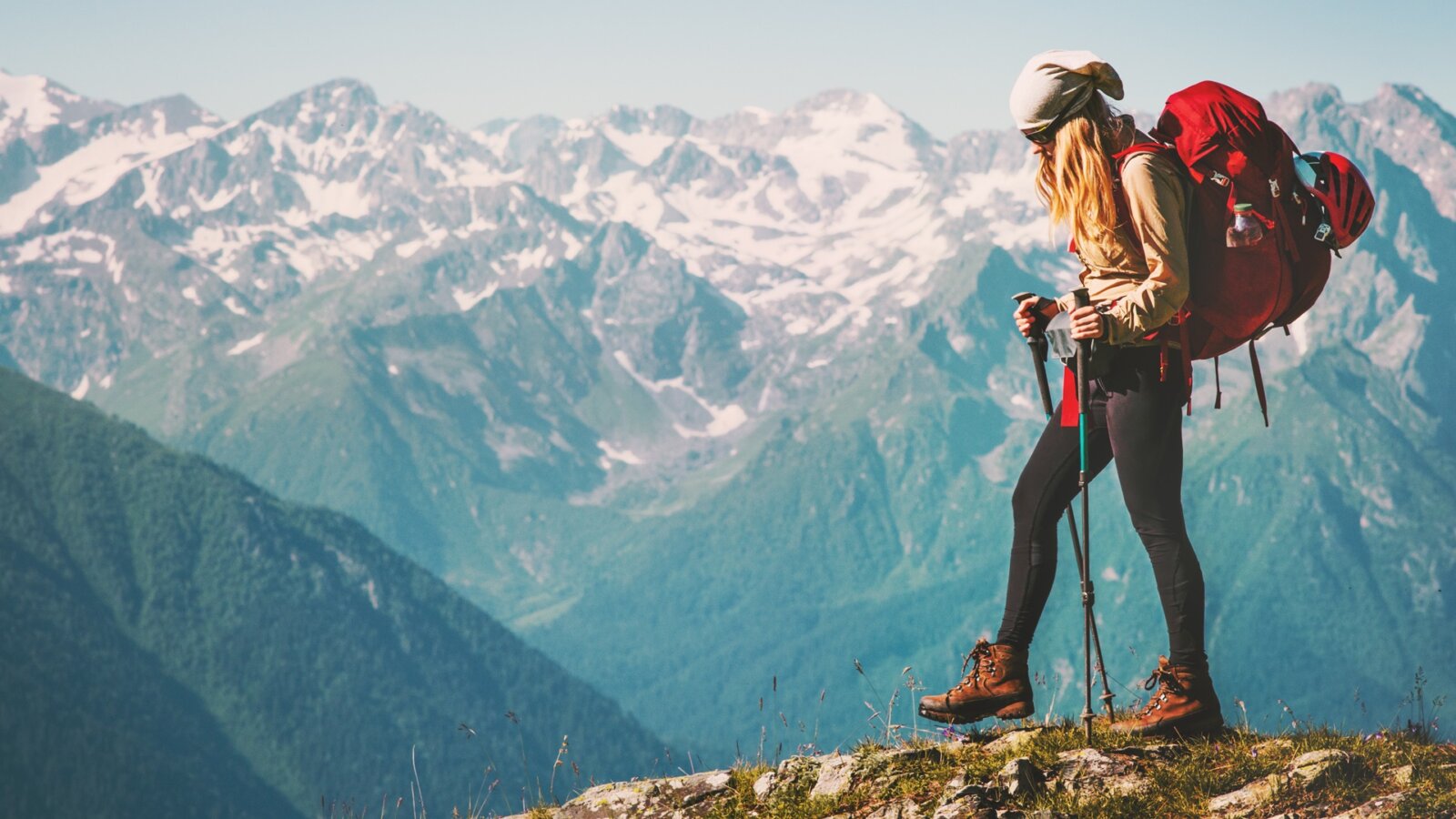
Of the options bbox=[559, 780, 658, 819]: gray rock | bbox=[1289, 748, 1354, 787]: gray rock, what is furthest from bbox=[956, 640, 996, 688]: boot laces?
bbox=[559, 780, 658, 819]: gray rock

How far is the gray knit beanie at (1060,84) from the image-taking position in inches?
358

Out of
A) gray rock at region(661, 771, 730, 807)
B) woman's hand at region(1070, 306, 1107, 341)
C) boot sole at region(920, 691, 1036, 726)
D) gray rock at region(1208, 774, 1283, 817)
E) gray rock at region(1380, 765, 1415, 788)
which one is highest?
woman's hand at region(1070, 306, 1107, 341)

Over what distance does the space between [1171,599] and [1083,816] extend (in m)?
1.70

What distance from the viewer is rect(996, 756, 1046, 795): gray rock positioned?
895 cm

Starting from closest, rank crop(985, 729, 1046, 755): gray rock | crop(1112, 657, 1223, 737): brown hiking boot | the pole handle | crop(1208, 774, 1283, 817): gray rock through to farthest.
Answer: crop(1208, 774, 1283, 817): gray rock → the pole handle → crop(1112, 657, 1223, 737): brown hiking boot → crop(985, 729, 1046, 755): gray rock

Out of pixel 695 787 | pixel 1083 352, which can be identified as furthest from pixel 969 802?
pixel 1083 352

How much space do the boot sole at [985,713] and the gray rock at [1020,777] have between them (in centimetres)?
95

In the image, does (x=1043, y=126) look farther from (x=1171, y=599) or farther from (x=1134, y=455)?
(x=1171, y=599)

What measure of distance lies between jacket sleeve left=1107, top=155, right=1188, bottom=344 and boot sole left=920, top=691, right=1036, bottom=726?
2818mm

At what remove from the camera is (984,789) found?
29.5 ft

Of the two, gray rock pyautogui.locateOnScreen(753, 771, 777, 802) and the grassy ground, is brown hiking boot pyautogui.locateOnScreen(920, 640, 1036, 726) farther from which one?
gray rock pyautogui.locateOnScreen(753, 771, 777, 802)

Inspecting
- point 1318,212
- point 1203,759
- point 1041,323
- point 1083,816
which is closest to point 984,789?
point 1083,816

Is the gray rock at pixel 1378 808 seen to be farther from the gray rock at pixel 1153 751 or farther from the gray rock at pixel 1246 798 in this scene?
the gray rock at pixel 1153 751

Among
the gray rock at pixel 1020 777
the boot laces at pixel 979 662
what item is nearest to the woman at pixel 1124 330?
the boot laces at pixel 979 662
